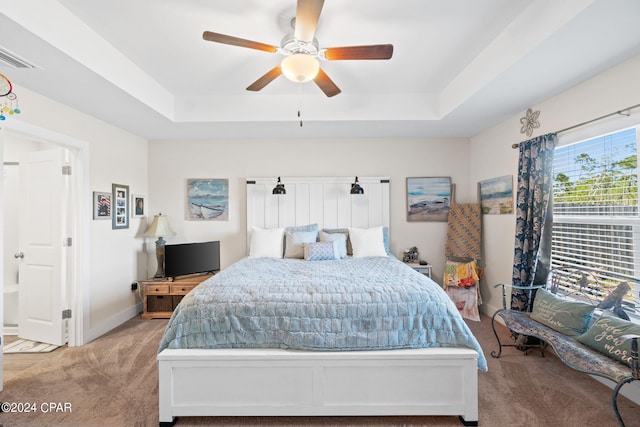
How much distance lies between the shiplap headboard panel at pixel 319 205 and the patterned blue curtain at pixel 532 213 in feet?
5.31

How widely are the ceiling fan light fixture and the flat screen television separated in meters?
2.70

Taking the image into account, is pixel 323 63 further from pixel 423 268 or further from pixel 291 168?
pixel 423 268

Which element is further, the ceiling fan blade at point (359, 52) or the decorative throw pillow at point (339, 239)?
the decorative throw pillow at point (339, 239)

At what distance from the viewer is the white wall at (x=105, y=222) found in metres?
2.81

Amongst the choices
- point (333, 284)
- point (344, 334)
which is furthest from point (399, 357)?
point (333, 284)

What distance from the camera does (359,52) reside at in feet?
6.45

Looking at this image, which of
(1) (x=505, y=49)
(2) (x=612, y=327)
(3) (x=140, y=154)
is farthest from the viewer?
(3) (x=140, y=154)

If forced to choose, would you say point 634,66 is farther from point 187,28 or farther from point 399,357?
point 187,28

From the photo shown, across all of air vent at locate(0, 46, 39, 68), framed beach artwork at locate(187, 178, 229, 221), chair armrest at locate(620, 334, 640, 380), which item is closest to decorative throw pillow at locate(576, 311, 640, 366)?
chair armrest at locate(620, 334, 640, 380)

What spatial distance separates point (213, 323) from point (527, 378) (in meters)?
2.48

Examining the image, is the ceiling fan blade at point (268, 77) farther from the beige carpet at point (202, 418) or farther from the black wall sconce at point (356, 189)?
the beige carpet at point (202, 418)

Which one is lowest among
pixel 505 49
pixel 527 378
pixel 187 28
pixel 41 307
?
pixel 527 378

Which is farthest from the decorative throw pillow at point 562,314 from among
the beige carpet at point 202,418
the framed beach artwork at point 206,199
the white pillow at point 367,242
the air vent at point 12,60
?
the air vent at point 12,60

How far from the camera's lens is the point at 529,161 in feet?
9.78
